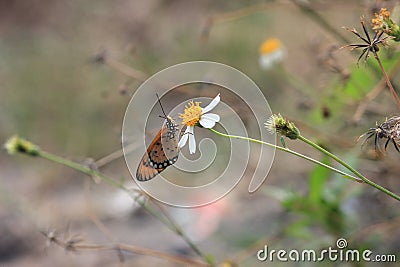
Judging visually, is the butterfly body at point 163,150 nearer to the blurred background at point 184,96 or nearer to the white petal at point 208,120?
the white petal at point 208,120

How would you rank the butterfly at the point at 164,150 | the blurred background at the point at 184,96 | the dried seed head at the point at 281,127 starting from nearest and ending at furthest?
the dried seed head at the point at 281,127 < the butterfly at the point at 164,150 < the blurred background at the point at 184,96

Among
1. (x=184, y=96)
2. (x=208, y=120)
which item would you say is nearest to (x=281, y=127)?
(x=208, y=120)

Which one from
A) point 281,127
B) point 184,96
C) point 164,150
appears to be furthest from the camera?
point 184,96

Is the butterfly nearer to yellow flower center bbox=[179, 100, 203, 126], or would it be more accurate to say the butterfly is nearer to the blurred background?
yellow flower center bbox=[179, 100, 203, 126]

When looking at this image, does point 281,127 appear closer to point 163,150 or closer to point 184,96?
point 163,150

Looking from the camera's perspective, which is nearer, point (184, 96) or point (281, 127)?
point (281, 127)

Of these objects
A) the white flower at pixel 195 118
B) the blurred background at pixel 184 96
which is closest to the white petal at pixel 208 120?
the white flower at pixel 195 118

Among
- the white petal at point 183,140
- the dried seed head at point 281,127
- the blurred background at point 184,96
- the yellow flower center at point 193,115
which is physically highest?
the blurred background at point 184,96
